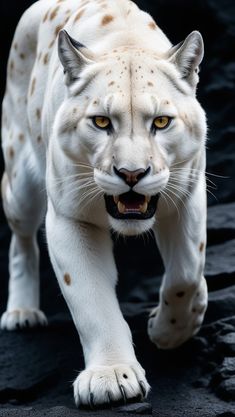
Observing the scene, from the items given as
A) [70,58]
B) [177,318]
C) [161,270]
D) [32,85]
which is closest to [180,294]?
[177,318]

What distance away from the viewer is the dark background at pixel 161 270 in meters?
6.18

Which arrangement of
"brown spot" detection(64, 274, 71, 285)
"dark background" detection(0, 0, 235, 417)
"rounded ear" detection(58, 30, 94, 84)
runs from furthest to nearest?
"dark background" detection(0, 0, 235, 417) → "brown spot" detection(64, 274, 71, 285) → "rounded ear" detection(58, 30, 94, 84)

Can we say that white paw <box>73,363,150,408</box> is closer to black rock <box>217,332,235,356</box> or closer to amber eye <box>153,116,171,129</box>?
black rock <box>217,332,235,356</box>

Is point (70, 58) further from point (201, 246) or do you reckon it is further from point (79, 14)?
point (201, 246)

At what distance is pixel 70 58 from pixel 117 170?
79cm

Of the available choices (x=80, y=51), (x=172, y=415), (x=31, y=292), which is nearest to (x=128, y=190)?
(x=80, y=51)

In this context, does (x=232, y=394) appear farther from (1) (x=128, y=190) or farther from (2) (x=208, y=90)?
(2) (x=208, y=90)

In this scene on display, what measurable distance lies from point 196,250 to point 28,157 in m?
1.73

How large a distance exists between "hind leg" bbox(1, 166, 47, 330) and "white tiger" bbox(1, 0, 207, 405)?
98cm

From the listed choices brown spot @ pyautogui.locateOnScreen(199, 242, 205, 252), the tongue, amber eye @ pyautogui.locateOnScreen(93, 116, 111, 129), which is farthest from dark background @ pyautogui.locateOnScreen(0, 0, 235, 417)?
amber eye @ pyautogui.locateOnScreen(93, 116, 111, 129)

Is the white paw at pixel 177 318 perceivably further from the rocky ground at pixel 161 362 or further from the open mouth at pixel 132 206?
the open mouth at pixel 132 206

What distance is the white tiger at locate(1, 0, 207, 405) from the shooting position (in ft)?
16.2

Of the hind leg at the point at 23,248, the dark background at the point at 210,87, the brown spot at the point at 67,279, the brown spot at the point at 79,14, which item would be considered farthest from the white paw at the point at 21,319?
the brown spot at the point at 79,14

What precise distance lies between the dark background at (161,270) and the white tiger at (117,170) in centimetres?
36
